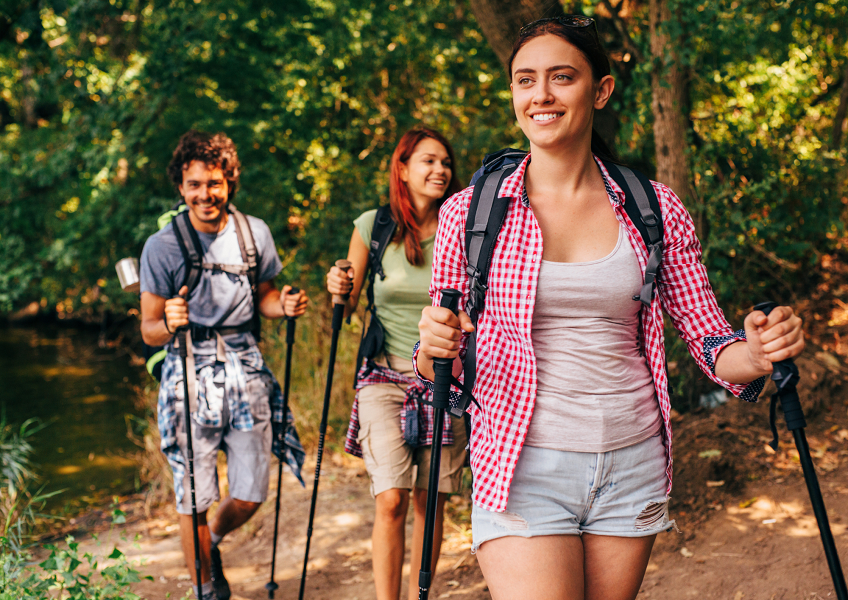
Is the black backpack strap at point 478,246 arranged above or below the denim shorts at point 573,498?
above

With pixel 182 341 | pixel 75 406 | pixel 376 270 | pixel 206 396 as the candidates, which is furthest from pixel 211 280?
pixel 75 406

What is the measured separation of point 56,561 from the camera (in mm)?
2748

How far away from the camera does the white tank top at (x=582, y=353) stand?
5.86 feet

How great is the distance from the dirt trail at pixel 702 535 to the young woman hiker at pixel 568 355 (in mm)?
1940

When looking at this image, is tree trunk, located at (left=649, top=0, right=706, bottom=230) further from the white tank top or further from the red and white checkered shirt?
the white tank top

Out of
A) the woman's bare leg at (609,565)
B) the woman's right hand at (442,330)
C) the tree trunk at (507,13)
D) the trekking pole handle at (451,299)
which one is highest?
the tree trunk at (507,13)

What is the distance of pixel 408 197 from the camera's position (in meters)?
3.47

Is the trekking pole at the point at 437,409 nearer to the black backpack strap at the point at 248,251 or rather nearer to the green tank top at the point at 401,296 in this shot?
the green tank top at the point at 401,296

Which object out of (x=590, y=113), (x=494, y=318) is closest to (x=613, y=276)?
(x=494, y=318)

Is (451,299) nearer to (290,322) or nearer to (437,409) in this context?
(437,409)

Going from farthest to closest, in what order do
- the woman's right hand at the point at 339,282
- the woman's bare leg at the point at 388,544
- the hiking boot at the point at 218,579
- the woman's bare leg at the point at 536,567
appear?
1. the hiking boot at the point at 218,579
2. the woman's right hand at the point at 339,282
3. the woman's bare leg at the point at 388,544
4. the woman's bare leg at the point at 536,567

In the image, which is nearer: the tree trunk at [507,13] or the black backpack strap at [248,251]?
the black backpack strap at [248,251]

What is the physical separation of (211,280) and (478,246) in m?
2.07

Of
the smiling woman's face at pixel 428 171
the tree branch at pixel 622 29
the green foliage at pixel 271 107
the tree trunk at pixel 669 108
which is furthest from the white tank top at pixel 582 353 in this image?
the green foliage at pixel 271 107
